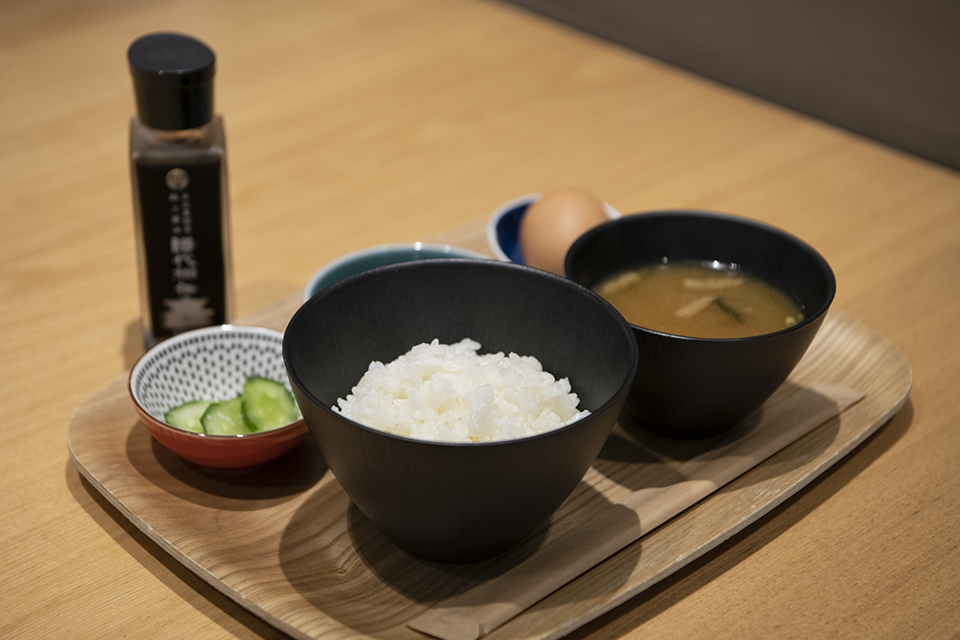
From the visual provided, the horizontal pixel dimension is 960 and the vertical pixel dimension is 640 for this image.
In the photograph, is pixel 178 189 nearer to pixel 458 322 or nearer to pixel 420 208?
pixel 458 322

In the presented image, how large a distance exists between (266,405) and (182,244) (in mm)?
308

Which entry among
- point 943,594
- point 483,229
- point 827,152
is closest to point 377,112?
point 483,229

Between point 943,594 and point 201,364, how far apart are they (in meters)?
0.94

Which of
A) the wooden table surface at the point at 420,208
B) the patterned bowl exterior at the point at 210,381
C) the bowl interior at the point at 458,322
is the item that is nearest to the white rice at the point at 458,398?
the bowl interior at the point at 458,322

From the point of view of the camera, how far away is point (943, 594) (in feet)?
3.26

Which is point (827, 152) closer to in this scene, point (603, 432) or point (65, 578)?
point (603, 432)

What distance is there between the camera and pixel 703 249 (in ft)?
4.23

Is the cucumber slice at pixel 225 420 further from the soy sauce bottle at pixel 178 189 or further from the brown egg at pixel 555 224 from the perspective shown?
the brown egg at pixel 555 224

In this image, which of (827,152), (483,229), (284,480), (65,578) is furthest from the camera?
(827,152)

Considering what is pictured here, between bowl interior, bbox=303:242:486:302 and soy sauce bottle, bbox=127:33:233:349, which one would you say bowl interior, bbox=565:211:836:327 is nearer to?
bowl interior, bbox=303:242:486:302

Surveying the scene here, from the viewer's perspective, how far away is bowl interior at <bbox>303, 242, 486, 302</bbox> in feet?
4.29

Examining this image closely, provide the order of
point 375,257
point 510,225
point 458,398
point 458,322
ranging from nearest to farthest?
point 458,398 → point 458,322 → point 375,257 → point 510,225

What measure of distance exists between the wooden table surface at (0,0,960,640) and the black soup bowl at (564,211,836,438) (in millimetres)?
162

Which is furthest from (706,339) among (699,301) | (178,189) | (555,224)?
(178,189)
